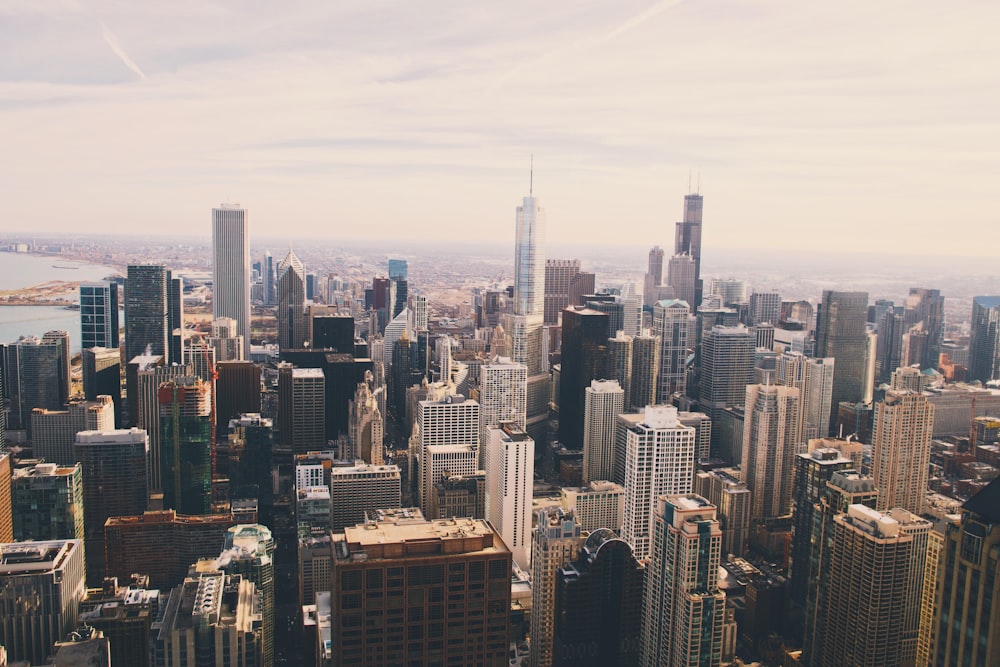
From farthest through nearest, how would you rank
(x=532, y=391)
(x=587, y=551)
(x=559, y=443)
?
(x=532, y=391)
(x=559, y=443)
(x=587, y=551)

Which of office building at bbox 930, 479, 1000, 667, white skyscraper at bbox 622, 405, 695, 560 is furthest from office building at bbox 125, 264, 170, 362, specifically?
office building at bbox 930, 479, 1000, 667

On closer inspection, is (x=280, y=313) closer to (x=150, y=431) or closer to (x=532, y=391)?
(x=532, y=391)

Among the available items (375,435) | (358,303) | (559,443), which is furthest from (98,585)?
(358,303)

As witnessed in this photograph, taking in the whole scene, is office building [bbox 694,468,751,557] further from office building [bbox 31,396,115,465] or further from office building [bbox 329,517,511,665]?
office building [bbox 31,396,115,465]

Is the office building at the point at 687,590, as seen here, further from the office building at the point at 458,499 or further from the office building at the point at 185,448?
the office building at the point at 185,448

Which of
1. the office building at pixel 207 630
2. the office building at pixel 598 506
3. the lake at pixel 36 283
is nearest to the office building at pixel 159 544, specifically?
the office building at pixel 207 630

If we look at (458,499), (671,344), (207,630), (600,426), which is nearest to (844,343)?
(671,344)
